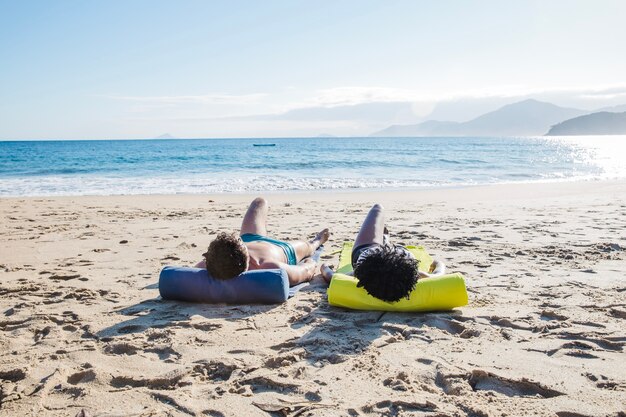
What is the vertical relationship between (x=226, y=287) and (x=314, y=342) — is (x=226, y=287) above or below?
above

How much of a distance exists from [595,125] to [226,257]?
178574 mm

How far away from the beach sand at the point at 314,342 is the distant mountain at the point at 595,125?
161 m

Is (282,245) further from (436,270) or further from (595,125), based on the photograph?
(595,125)

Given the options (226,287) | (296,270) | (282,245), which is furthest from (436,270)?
(226,287)

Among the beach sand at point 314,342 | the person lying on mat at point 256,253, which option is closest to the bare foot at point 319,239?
the person lying on mat at point 256,253

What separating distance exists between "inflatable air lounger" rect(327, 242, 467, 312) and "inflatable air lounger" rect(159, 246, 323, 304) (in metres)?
0.52

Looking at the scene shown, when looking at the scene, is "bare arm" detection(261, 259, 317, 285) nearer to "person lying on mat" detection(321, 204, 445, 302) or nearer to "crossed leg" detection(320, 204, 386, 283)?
"crossed leg" detection(320, 204, 386, 283)

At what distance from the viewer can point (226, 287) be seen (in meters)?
4.60

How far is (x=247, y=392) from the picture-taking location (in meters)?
2.88

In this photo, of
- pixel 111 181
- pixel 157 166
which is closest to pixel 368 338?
pixel 111 181

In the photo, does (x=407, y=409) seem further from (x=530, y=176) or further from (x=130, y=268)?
(x=530, y=176)

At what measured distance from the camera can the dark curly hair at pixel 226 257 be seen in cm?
447

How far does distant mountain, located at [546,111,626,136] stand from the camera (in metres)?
146

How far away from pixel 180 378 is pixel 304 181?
16.5 meters
